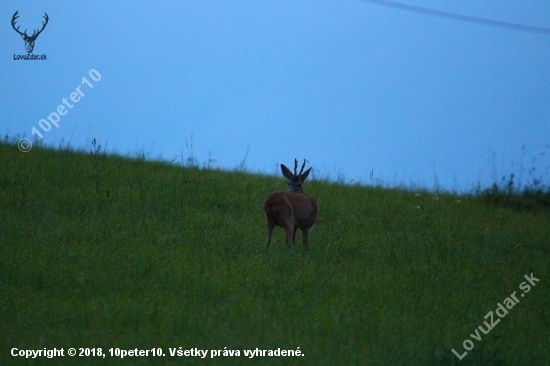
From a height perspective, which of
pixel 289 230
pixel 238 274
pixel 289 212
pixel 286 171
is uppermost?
pixel 286 171

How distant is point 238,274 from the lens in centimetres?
853

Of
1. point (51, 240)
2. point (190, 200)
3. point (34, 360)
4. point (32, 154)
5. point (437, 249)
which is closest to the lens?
point (34, 360)

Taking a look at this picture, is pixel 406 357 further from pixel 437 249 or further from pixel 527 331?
pixel 437 249

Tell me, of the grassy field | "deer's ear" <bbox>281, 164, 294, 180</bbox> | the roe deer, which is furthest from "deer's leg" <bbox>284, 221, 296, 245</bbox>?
"deer's ear" <bbox>281, 164, 294, 180</bbox>

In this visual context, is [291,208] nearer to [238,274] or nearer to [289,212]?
[289,212]

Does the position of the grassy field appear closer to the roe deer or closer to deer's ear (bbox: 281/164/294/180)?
the roe deer

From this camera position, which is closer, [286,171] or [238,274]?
[238,274]

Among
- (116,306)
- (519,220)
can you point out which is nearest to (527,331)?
(116,306)

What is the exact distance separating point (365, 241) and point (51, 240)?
16.1 ft

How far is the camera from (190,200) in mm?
12906

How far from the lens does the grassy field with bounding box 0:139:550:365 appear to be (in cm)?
643

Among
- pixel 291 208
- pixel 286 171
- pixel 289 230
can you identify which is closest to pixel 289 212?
pixel 291 208

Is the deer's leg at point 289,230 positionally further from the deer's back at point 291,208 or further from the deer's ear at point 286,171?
the deer's ear at point 286,171

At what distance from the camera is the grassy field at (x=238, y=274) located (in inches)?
253
